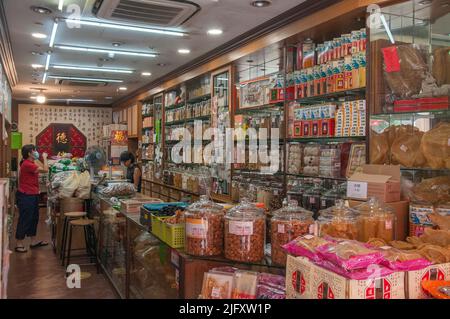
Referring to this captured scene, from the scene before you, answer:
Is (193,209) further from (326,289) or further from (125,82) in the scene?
(125,82)

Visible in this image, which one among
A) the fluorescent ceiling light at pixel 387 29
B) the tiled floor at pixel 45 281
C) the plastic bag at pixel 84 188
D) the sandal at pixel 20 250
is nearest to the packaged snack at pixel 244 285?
the fluorescent ceiling light at pixel 387 29

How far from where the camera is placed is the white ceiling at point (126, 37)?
12.8 ft

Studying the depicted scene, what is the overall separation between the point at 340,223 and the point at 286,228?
0.81ft

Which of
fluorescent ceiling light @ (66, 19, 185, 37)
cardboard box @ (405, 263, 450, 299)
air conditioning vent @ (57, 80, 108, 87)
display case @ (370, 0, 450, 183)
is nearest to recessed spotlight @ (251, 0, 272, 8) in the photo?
display case @ (370, 0, 450, 183)

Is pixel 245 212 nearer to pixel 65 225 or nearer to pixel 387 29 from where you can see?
pixel 387 29

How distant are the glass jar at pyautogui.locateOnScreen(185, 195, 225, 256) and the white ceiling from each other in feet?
7.69

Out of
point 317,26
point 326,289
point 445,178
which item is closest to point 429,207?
point 445,178

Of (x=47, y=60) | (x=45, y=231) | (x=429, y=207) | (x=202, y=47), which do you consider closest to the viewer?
(x=429, y=207)

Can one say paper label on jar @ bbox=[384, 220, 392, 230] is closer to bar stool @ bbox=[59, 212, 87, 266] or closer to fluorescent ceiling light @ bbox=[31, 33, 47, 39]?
bar stool @ bbox=[59, 212, 87, 266]

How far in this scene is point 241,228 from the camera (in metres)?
1.95

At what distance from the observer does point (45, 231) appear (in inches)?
290

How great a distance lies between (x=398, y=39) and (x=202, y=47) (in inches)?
111

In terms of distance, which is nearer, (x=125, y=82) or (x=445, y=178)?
(x=445, y=178)

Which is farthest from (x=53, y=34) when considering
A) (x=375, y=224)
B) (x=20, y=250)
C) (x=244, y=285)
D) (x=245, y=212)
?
(x=375, y=224)
